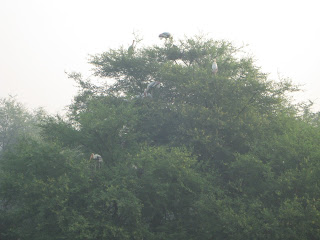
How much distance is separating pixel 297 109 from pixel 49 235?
53.5 feet

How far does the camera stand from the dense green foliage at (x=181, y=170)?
1278cm

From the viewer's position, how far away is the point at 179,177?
47.6 ft

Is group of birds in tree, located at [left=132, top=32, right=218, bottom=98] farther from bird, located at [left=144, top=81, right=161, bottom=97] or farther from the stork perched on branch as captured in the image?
the stork perched on branch

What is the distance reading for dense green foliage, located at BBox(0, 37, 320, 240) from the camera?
503 inches

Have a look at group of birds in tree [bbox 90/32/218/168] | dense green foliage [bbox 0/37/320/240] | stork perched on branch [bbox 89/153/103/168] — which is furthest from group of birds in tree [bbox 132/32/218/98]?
stork perched on branch [bbox 89/153/103/168]

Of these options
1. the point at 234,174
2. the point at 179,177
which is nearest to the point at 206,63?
the point at 234,174

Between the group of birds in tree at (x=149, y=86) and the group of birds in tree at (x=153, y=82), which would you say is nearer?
the group of birds in tree at (x=149, y=86)

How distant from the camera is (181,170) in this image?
14.6 meters

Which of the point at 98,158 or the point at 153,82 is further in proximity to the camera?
the point at 153,82

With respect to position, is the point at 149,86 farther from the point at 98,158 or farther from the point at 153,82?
the point at 98,158

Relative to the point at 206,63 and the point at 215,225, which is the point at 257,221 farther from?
the point at 206,63

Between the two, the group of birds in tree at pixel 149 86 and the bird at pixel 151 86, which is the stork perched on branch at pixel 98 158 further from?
the bird at pixel 151 86

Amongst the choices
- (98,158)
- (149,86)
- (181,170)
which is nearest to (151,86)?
(149,86)

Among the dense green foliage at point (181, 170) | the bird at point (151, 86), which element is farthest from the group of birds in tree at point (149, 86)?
the dense green foliage at point (181, 170)
